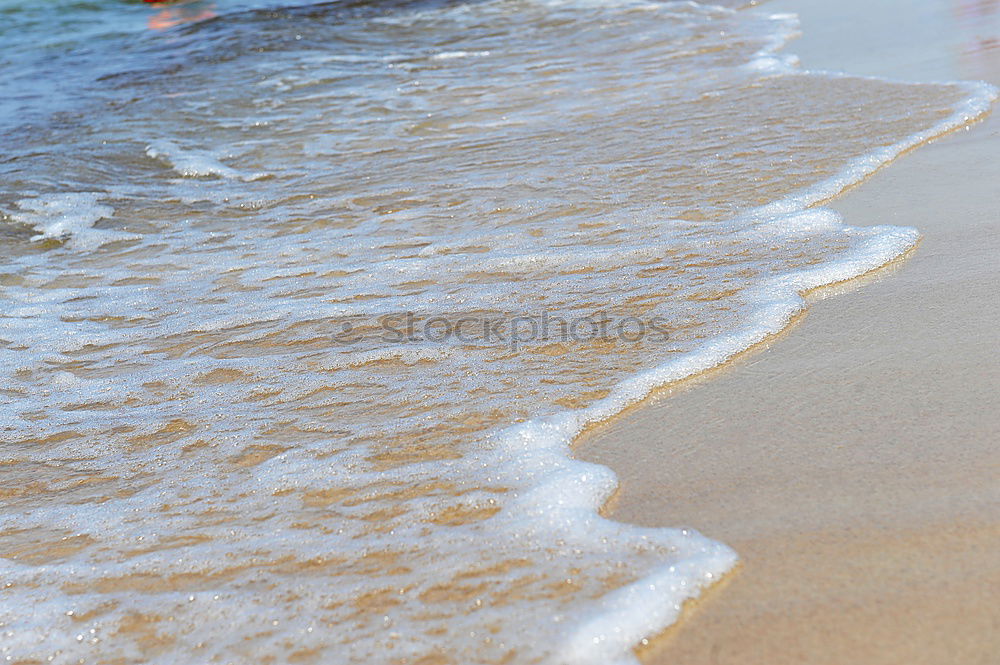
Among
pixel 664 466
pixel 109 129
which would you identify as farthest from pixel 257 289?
pixel 109 129

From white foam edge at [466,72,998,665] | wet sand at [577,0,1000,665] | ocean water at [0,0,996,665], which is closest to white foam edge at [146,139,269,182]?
ocean water at [0,0,996,665]

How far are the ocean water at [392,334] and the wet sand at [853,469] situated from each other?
0.07m

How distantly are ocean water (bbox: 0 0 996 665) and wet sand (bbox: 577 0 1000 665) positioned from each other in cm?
7

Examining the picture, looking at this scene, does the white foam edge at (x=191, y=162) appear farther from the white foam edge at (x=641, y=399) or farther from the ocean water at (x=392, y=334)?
the white foam edge at (x=641, y=399)

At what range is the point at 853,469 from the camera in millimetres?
Result: 1849

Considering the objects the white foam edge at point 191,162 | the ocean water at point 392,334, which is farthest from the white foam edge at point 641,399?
the white foam edge at point 191,162

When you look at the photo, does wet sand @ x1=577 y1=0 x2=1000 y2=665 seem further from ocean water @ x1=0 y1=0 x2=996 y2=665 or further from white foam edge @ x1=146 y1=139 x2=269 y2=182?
white foam edge @ x1=146 y1=139 x2=269 y2=182

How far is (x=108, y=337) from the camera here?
303 cm

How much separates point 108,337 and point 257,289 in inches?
19.3

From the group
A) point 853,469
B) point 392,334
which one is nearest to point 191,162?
point 392,334

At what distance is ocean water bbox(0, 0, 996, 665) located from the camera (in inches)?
66.0

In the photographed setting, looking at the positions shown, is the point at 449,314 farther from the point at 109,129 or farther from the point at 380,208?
the point at 109,129

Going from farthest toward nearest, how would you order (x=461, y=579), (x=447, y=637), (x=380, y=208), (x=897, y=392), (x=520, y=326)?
(x=380, y=208)
(x=520, y=326)
(x=897, y=392)
(x=461, y=579)
(x=447, y=637)

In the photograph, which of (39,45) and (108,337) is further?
(39,45)
